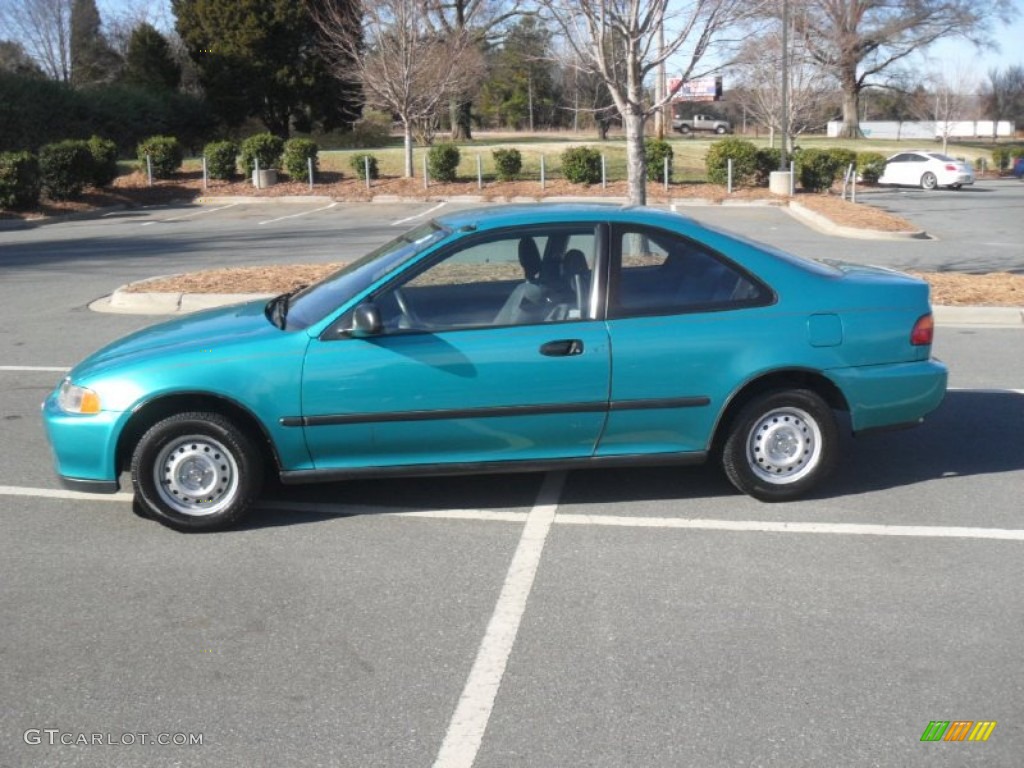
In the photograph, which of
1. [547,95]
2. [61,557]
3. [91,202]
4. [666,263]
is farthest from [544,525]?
[547,95]

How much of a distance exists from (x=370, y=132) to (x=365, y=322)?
45.5 metres

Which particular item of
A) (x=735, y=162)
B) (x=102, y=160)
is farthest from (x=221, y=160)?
(x=735, y=162)

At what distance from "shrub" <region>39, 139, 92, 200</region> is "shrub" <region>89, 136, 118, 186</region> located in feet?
2.87

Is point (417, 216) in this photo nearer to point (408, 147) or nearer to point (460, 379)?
A: point (408, 147)

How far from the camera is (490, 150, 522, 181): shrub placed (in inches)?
1223

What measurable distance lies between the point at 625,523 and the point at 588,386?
73cm

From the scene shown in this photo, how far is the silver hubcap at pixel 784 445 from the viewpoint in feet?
18.5

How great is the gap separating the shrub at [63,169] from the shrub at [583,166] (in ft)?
43.2

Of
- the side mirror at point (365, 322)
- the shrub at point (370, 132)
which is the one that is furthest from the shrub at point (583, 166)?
the side mirror at point (365, 322)

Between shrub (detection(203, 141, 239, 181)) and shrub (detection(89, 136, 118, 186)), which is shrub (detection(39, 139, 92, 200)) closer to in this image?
shrub (detection(89, 136, 118, 186))

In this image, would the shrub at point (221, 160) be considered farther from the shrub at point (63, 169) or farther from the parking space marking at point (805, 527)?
the parking space marking at point (805, 527)

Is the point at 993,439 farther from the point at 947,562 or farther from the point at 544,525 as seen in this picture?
the point at 544,525

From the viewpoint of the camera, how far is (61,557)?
5133 mm

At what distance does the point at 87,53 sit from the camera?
5119 cm
